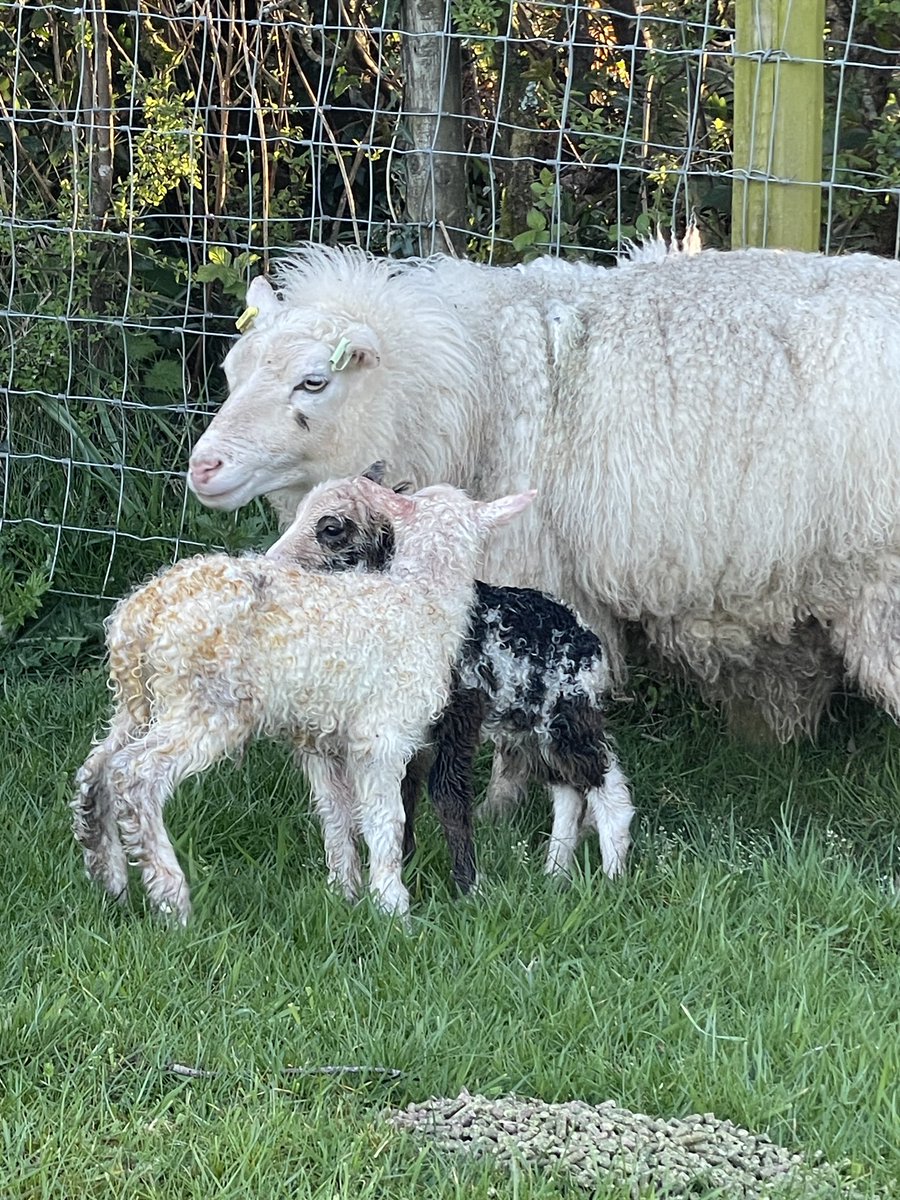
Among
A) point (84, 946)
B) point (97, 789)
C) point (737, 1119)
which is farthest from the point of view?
point (97, 789)

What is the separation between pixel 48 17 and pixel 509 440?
8.76 ft

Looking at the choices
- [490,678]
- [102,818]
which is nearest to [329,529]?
[490,678]

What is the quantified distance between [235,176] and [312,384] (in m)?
2.04

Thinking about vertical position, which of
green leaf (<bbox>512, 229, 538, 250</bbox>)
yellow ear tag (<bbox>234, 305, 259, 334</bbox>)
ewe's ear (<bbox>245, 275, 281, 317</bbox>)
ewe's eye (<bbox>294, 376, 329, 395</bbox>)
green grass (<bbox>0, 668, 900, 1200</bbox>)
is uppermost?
A: green leaf (<bbox>512, 229, 538, 250</bbox>)

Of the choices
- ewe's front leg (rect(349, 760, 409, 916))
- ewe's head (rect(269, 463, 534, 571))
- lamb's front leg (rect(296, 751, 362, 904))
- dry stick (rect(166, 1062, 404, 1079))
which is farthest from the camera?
lamb's front leg (rect(296, 751, 362, 904))

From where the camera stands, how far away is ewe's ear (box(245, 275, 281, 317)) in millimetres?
4203

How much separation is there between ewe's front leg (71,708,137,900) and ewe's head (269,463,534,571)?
1.78ft

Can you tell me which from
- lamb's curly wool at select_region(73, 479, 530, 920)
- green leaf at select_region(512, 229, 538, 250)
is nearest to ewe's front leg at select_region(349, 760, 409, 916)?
lamb's curly wool at select_region(73, 479, 530, 920)

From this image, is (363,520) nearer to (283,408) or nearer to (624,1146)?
(283,408)

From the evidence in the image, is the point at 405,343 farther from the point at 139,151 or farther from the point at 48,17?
the point at 48,17

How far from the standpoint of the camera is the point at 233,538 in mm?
5258

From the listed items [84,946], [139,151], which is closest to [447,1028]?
[84,946]

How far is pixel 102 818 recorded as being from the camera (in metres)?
3.58

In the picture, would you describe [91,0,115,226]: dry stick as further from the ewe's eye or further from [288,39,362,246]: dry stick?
the ewe's eye
